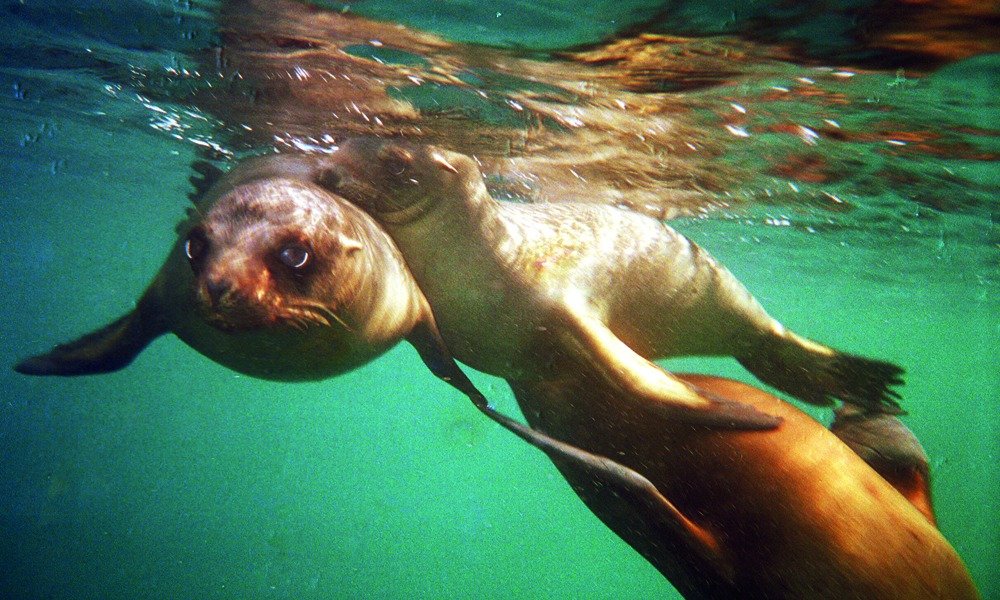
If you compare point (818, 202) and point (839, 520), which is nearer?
point (839, 520)

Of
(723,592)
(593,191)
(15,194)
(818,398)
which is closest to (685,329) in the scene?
(818,398)

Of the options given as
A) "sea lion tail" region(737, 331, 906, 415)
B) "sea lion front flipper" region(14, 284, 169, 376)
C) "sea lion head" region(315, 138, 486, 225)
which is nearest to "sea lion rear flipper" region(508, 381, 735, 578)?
"sea lion head" region(315, 138, 486, 225)

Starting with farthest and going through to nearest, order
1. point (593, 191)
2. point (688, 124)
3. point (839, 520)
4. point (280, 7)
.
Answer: point (593, 191), point (688, 124), point (280, 7), point (839, 520)

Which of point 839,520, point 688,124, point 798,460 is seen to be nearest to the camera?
point 839,520

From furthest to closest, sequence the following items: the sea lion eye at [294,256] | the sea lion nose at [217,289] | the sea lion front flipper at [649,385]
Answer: the sea lion front flipper at [649,385] → the sea lion eye at [294,256] → the sea lion nose at [217,289]

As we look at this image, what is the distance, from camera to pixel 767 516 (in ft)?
5.83

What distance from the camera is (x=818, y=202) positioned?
8.62 metres

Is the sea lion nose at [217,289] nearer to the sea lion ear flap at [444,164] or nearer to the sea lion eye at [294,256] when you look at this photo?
the sea lion eye at [294,256]

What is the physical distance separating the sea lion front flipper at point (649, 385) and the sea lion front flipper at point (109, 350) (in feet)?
6.78

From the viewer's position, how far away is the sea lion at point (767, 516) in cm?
169

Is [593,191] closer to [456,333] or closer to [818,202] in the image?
[818,202]

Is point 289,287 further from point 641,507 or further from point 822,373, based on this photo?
point 822,373

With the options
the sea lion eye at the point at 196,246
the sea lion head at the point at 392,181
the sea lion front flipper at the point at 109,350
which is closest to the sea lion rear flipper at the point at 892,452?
the sea lion head at the point at 392,181

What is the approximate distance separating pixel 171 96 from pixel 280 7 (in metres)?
3.72
